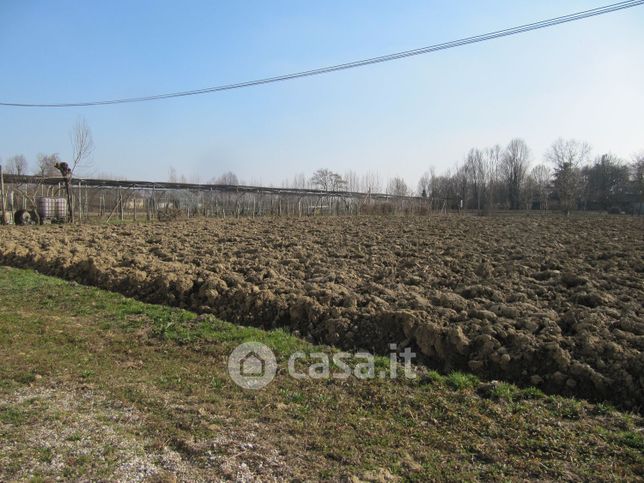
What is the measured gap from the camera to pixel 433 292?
745 centimetres

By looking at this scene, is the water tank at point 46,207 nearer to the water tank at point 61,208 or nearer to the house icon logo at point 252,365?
the water tank at point 61,208

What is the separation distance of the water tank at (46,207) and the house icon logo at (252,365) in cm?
2193

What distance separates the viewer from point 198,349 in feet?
18.0

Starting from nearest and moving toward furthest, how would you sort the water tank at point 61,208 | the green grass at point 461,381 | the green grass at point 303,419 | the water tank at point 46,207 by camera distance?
the green grass at point 303,419, the green grass at point 461,381, the water tank at point 46,207, the water tank at point 61,208

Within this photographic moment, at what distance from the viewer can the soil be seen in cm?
497

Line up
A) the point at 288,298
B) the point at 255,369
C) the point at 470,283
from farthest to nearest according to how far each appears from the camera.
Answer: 1. the point at 470,283
2. the point at 288,298
3. the point at 255,369

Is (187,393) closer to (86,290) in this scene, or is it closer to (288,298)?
(288,298)

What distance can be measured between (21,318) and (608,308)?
8.27m

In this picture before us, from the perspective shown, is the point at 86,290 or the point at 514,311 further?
the point at 86,290

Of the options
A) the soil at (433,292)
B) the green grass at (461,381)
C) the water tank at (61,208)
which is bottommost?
the green grass at (461,381)

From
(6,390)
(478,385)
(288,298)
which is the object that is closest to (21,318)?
(6,390)

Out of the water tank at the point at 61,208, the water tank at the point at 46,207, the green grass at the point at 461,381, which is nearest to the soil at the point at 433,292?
the green grass at the point at 461,381

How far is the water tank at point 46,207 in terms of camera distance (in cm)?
2309

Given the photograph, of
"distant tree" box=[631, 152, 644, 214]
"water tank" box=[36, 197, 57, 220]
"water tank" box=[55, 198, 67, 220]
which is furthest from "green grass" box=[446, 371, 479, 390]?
Result: "distant tree" box=[631, 152, 644, 214]
